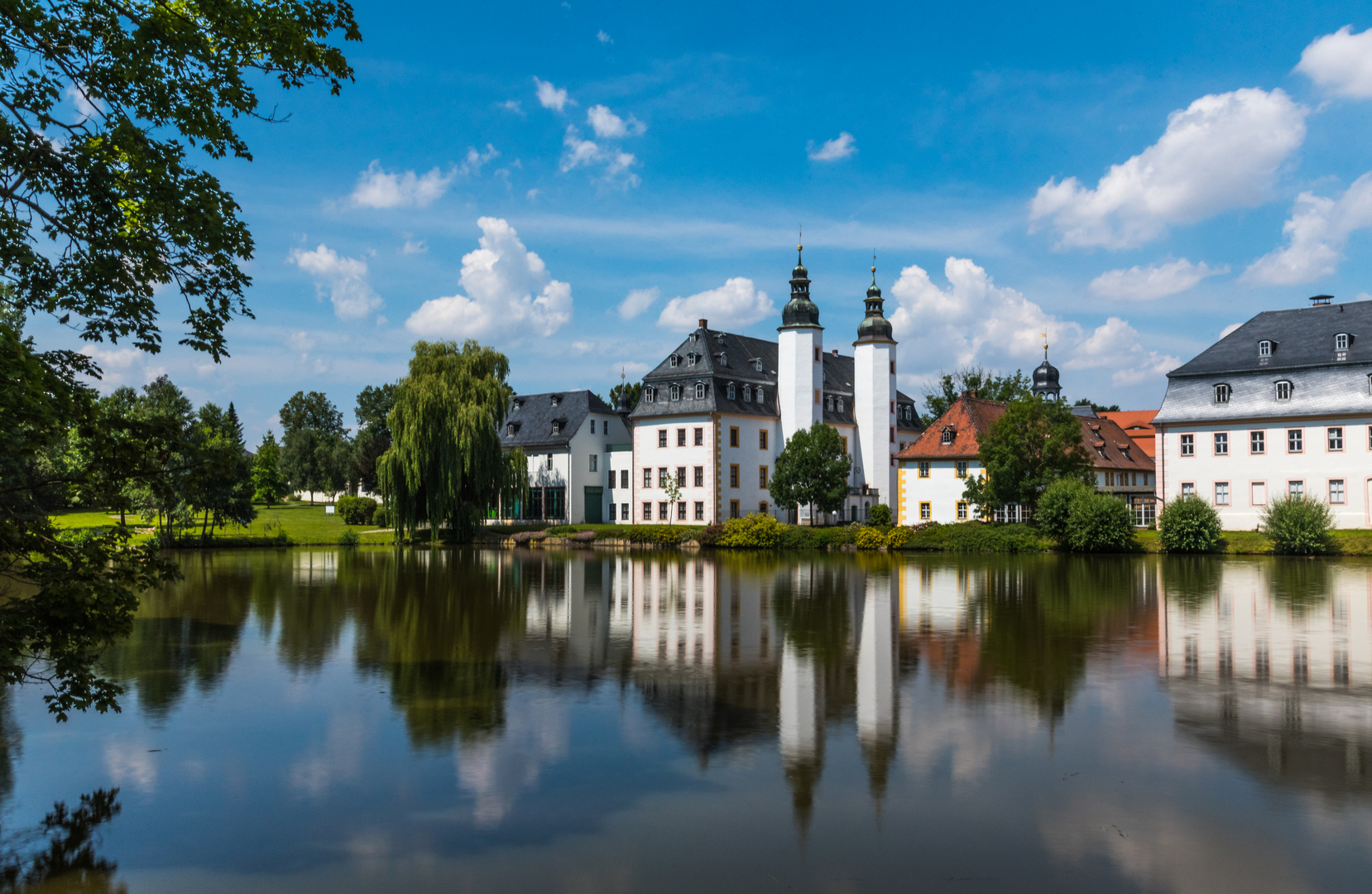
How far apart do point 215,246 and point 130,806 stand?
4430 mm

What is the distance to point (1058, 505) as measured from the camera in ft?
145

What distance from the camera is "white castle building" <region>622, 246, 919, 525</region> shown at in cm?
6134

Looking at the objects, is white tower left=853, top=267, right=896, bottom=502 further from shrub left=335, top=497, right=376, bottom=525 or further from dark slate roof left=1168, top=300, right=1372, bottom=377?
shrub left=335, top=497, right=376, bottom=525

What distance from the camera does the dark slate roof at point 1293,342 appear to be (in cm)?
4744

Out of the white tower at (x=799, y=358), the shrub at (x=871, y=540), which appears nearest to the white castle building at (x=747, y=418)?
the white tower at (x=799, y=358)

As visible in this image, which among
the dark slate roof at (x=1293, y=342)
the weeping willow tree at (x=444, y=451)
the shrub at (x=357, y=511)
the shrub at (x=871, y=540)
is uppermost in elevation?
the dark slate roof at (x=1293, y=342)

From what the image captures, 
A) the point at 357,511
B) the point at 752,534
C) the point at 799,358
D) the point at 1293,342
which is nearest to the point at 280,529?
the point at 357,511

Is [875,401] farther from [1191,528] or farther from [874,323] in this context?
[1191,528]

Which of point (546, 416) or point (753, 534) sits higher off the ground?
point (546, 416)

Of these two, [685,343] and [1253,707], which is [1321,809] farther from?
[685,343]

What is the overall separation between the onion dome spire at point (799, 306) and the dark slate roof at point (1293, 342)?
67.5ft

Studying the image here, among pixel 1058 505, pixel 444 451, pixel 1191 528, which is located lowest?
pixel 1191 528

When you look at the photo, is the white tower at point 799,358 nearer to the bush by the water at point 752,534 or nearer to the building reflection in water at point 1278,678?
the bush by the water at point 752,534

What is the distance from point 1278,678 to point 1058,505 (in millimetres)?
32700
